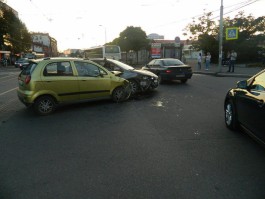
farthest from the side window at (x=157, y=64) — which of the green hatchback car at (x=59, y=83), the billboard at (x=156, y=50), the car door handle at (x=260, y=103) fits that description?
the billboard at (x=156, y=50)

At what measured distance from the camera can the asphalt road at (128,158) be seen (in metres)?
3.08

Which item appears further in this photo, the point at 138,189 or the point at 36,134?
the point at 36,134

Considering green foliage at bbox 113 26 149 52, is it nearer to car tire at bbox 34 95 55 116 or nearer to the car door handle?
Answer: car tire at bbox 34 95 55 116

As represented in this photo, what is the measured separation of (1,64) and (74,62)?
46306 millimetres

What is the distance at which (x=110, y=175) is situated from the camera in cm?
344

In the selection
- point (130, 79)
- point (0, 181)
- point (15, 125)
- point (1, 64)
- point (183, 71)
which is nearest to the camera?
point (0, 181)

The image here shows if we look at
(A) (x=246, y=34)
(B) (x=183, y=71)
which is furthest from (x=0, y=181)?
(A) (x=246, y=34)

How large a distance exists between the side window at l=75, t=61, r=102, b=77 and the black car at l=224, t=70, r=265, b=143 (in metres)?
4.28

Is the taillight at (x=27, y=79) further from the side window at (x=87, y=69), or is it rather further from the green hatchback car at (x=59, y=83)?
the side window at (x=87, y=69)

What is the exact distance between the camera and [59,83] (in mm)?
7078

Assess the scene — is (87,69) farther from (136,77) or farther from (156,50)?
(156,50)

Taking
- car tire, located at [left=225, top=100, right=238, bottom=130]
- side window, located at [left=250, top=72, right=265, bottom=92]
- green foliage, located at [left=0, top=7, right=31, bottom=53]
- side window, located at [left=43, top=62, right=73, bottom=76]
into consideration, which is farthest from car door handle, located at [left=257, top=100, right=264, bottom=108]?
green foliage, located at [left=0, top=7, right=31, bottom=53]

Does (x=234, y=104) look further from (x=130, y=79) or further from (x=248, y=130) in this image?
(x=130, y=79)

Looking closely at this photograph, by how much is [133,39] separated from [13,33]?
83.2 feet
